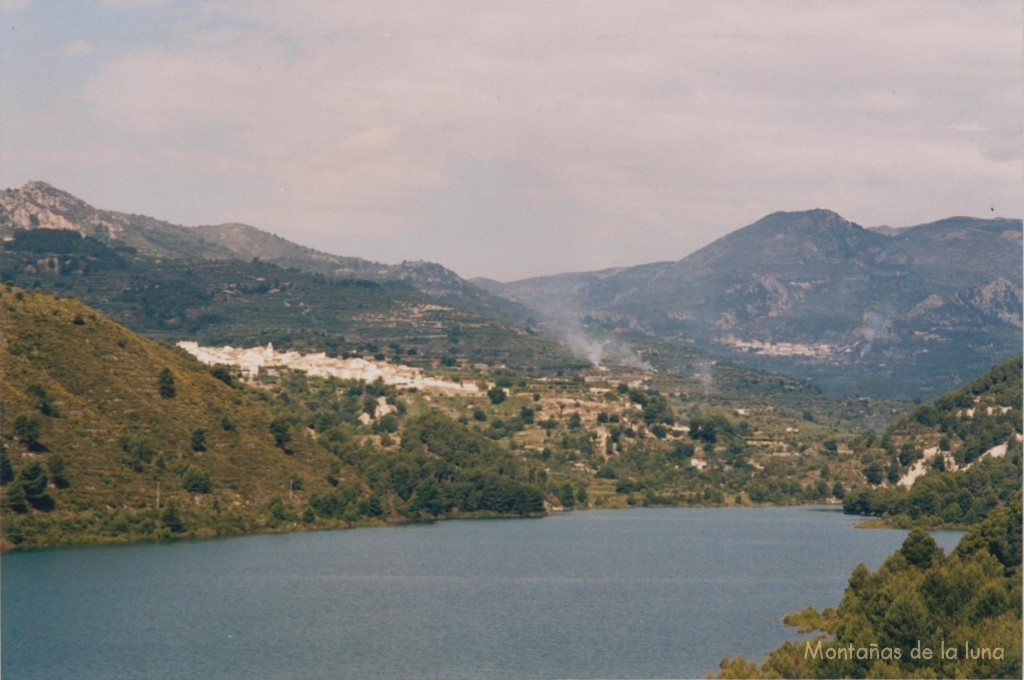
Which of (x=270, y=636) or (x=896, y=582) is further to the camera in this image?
(x=270, y=636)

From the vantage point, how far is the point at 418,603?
90.9 metres

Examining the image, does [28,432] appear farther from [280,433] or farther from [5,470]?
[280,433]

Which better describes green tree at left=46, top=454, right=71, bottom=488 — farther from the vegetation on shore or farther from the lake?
the lake

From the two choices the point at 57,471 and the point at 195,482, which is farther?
the point at 195,482

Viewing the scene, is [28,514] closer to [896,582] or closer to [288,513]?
[288,513]

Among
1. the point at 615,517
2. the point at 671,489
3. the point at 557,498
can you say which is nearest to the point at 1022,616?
the point at 615,517

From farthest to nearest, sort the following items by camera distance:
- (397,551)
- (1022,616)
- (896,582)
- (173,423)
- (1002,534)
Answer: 1. (173,423)
2. (397,551)
3. (1002,534)
4. (896,582)
5. (1022,616)

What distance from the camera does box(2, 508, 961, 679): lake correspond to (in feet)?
231

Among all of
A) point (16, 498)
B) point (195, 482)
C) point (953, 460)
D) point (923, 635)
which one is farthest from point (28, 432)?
point (953, 460)

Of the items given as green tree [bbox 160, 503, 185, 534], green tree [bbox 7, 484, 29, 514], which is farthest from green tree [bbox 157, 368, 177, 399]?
green tree [bbox 7, 484, 29, 514]

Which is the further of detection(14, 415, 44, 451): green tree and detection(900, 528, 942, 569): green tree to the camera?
detection(14, 415, 44, 451): green tree

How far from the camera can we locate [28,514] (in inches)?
4454

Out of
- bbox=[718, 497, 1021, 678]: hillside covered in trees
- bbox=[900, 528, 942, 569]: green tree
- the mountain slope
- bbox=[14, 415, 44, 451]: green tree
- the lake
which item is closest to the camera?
bbox=[718, 497, 1021, 678]: hillside covered in trees

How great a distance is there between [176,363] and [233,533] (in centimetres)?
3260
